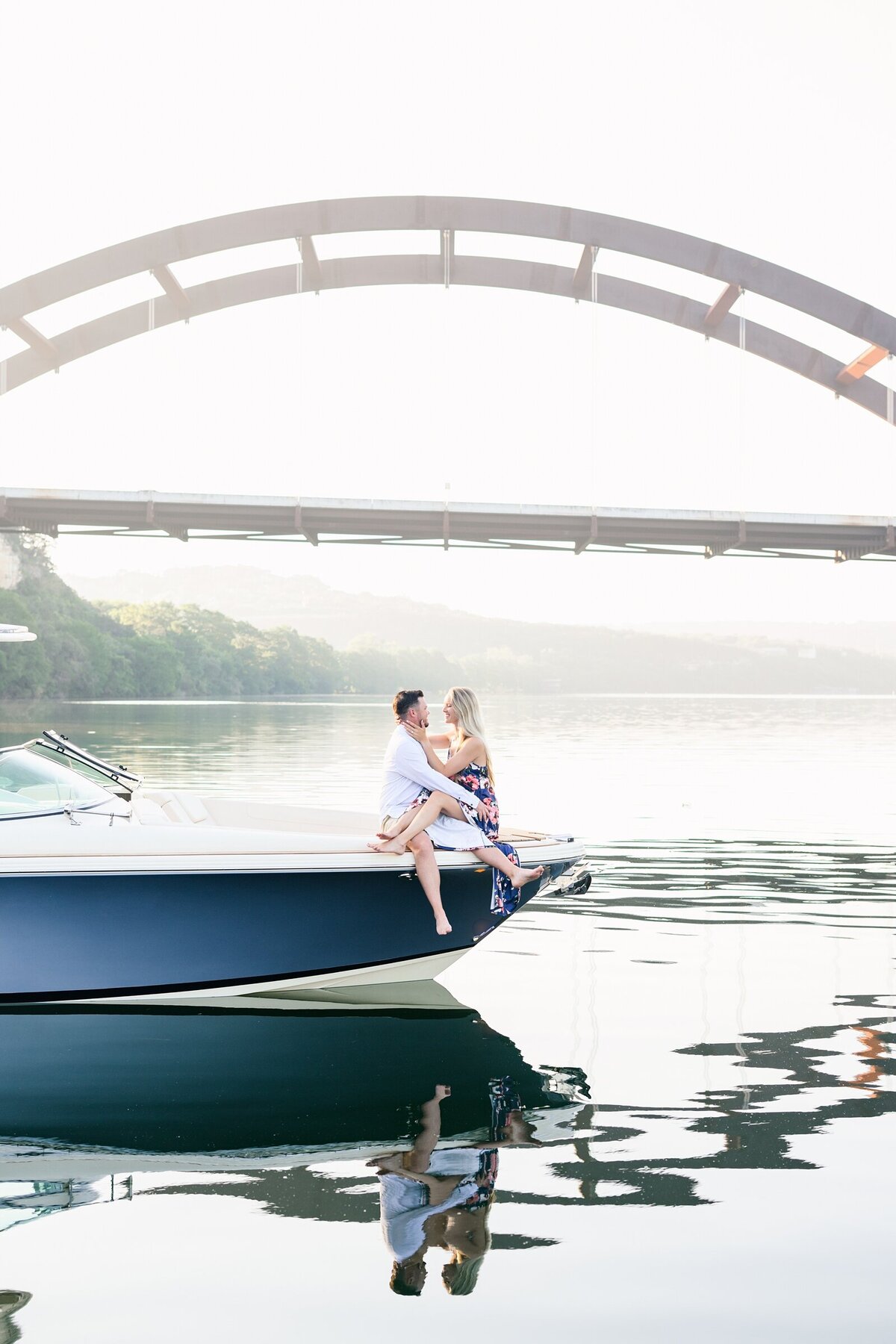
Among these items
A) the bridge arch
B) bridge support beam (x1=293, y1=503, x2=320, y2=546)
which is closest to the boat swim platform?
bridge support beam (x1=293, y1=503, x2=320, y2=546)

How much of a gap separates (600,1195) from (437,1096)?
1167mm

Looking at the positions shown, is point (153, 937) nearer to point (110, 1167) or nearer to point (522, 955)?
point (110, 1167)

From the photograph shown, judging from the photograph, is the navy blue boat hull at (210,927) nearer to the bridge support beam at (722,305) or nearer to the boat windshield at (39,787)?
the boat windshield at (39,787)

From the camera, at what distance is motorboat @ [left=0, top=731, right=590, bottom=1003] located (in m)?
6.19

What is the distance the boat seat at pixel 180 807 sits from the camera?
23.9 feet

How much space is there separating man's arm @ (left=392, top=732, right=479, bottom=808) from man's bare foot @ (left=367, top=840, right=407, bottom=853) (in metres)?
0.35

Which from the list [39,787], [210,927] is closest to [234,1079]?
[210,927]

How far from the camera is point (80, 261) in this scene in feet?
98.0

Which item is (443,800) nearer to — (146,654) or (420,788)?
(420,788)

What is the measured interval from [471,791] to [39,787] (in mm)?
2205

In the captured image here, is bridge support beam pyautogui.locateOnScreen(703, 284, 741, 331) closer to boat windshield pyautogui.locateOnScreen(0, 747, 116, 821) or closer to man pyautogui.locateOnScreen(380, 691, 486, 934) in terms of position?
man pyautogui.locateOnScreen(380, 691, 486, 934)

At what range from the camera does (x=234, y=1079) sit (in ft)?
18.0

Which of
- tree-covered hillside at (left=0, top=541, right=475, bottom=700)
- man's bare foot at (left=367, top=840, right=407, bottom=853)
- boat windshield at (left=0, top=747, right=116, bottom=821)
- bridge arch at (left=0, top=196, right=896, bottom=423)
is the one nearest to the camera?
boat windshield at (left=0, top=747, right=116, bottom=821)

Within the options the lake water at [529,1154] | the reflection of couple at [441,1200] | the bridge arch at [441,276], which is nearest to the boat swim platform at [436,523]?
the bridge arch at [441,276]
